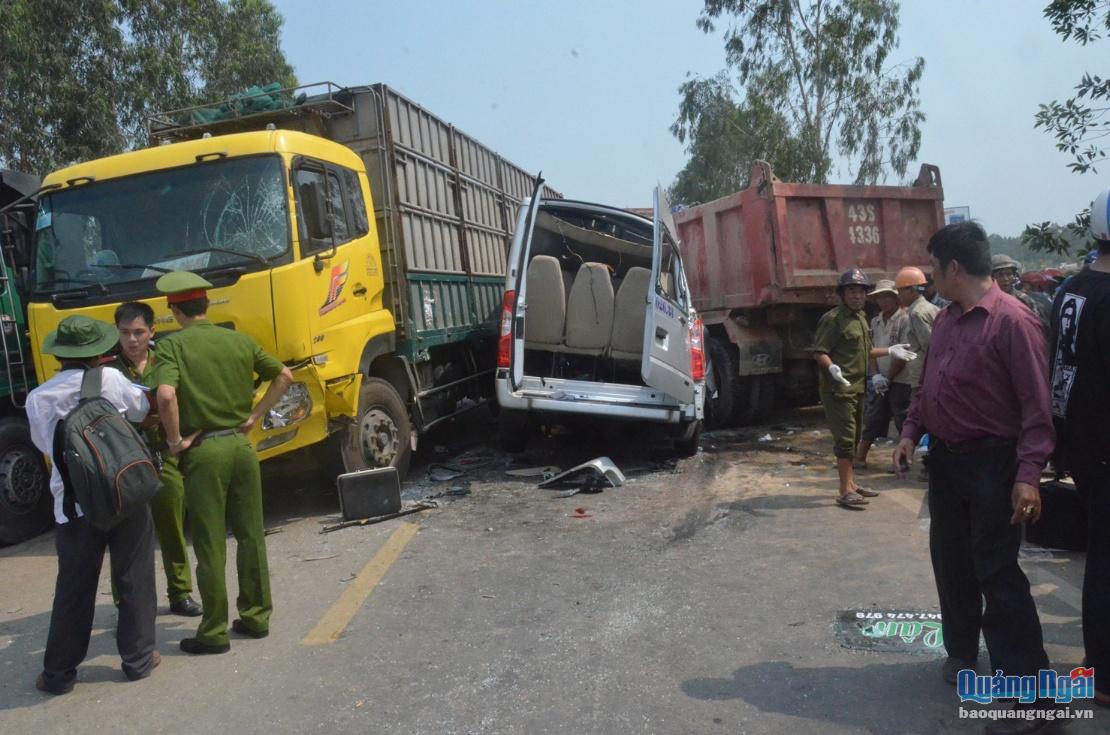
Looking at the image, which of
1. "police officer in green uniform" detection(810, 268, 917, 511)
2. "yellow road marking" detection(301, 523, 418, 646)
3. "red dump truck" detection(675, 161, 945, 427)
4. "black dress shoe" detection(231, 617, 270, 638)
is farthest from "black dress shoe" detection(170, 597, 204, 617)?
"red dump truck" detection(675, 161, 945, 427)

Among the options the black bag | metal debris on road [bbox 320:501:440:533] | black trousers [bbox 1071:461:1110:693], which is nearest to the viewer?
black trousers [bbox 1071:461:1110:693]

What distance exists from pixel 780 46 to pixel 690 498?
22.0 meters

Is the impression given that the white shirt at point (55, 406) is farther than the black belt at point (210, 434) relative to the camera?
No

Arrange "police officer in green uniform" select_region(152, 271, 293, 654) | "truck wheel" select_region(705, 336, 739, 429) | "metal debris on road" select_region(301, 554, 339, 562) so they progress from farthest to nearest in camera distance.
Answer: "truck wheel" select_region(705, 336, 739, 429)
"metal debris on road" select_region(301, 554, 339, 562)
"police officer in green uniform" select_region(152, 271, 293, 654)

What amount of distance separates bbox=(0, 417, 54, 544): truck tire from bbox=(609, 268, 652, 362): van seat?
4.78 m

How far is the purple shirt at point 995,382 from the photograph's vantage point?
286cm

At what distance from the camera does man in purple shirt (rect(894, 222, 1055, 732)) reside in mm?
2902

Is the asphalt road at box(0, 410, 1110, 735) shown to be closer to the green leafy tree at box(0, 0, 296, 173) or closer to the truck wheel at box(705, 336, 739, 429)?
the truck wheel at box(705, 336, 739, 429)

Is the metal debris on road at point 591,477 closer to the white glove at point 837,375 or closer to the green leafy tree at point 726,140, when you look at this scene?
the white glove at point 837,375

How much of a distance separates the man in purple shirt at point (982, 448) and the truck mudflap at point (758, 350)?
6.11 meters

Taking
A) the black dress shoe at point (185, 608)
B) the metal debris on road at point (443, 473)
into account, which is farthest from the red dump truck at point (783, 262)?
the black dress shoe at point (185, 608)

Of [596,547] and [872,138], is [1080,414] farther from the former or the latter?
[872,138]

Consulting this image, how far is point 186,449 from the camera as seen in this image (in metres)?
3.93

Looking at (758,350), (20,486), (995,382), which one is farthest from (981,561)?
(758,350)
